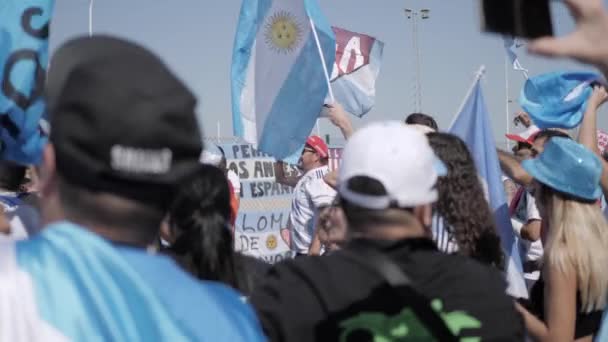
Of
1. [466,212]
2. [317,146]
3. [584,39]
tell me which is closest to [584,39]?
[584,39]

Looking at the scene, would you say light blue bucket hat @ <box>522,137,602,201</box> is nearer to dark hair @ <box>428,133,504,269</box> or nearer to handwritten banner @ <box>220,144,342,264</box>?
dark hair @ <box>428,133,504,269</box>

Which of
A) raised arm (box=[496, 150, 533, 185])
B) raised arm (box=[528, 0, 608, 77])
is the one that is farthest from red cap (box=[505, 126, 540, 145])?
raised arm (box=[528, 0, 608, 77])

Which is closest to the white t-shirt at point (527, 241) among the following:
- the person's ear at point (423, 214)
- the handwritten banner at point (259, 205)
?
the person's ear at point (423, 214)

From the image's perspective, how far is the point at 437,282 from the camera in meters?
2.37

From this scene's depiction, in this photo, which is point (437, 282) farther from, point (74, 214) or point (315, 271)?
point (74, 214)

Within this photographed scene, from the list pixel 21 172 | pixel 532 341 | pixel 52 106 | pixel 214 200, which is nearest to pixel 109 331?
pixel 52 106

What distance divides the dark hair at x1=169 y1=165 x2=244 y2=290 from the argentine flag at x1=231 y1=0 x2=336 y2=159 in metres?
2.55

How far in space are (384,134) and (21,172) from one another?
8.97 feet

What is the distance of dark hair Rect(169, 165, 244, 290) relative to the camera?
299 cm

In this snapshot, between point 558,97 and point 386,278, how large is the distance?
2985 mm

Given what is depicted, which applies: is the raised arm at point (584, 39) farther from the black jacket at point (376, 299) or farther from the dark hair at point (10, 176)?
the dark hair at point (10, 176)

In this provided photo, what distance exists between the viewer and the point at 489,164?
180 inches

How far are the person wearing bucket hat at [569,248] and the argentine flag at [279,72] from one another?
85.2 inches

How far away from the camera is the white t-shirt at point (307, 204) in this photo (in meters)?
7.45
